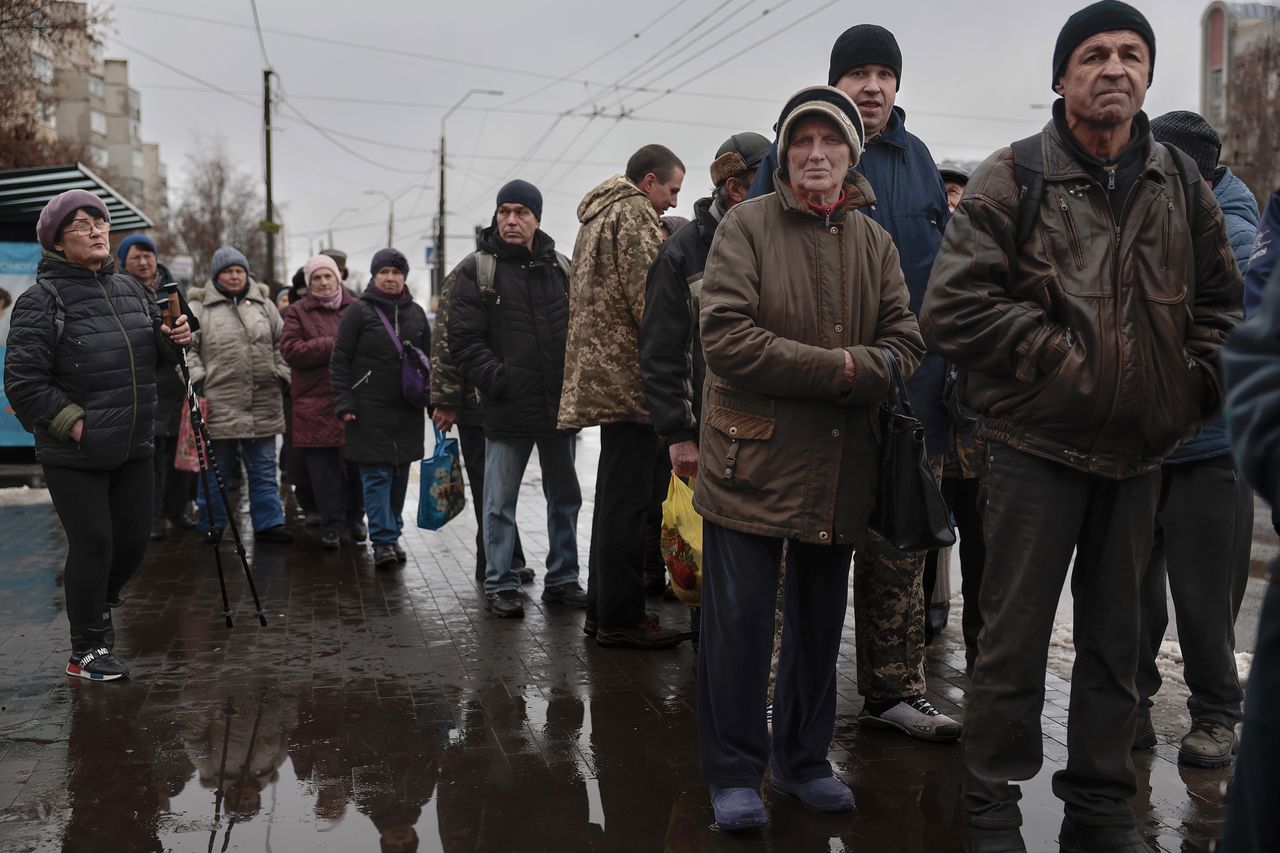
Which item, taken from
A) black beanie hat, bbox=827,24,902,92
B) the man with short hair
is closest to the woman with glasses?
the man with short hair

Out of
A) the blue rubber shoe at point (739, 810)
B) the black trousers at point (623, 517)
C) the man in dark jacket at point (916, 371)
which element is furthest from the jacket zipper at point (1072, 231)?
the black trousers at point (623, 517)

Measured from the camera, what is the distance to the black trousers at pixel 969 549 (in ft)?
18.9

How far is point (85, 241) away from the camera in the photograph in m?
5.75

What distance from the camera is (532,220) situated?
729 centimetres

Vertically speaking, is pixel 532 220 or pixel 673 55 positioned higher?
pixel 673 55

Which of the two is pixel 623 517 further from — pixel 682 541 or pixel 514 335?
pixel 514 335

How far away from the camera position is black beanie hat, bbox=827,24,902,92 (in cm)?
478

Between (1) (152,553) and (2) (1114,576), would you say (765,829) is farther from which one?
(1) (152,553)

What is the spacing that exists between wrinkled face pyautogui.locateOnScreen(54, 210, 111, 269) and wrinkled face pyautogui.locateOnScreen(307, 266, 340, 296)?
3923mm

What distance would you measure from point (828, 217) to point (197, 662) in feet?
12.5

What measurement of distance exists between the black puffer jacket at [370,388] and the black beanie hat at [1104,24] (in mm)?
5982

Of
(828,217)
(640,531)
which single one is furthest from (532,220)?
(828,217)

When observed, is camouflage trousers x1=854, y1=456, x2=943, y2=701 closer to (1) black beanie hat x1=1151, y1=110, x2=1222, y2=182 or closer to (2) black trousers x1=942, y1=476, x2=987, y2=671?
(2) black trousers x1=942, y1=476, x2=987, y2=671

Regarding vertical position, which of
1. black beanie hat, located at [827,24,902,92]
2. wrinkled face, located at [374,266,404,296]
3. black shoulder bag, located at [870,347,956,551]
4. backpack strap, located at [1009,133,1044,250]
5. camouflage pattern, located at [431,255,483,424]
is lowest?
black shoulder bag, located at [870,347,956,551]
